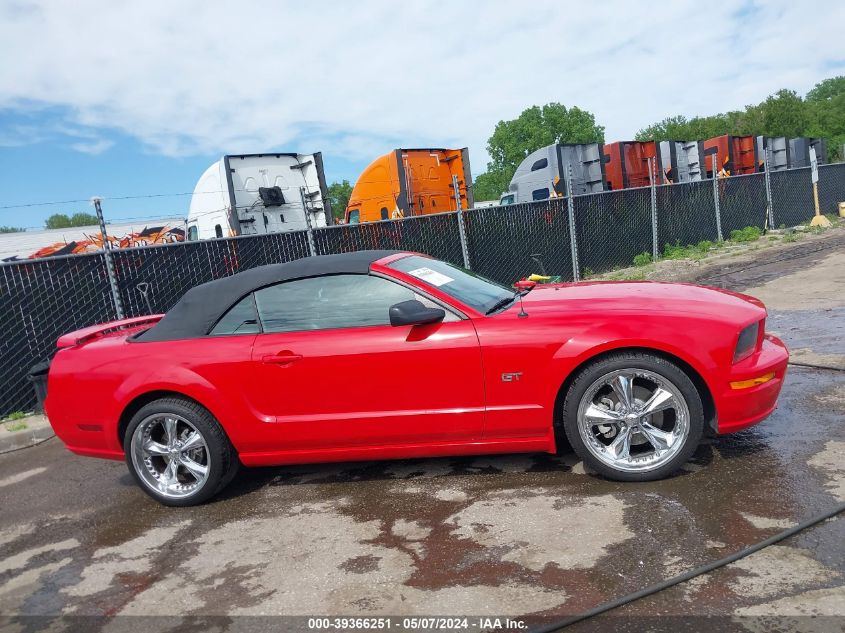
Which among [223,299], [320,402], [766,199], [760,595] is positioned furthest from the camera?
[766,199]

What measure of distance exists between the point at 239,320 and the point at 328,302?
22.9 inches

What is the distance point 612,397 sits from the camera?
3.49 m

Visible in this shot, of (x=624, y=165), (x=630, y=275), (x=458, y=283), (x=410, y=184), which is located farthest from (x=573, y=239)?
(x=458, y=283)

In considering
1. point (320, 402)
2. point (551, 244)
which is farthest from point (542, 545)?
point (551, 244)

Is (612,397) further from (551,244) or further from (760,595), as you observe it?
(551,244)

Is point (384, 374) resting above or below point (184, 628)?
above

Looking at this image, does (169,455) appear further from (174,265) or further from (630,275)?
(630,275)

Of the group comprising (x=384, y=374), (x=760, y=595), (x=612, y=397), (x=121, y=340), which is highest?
(x=121, y=340)

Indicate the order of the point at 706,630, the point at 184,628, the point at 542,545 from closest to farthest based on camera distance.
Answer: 1. the point at 706,630
2. the point at 184,628
3. the point at 542,545

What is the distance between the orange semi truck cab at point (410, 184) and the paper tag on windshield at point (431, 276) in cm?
1018

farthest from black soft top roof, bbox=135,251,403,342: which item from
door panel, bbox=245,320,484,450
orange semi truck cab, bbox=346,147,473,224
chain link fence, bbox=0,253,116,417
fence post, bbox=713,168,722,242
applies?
fence post, bbox=713,168,722,242

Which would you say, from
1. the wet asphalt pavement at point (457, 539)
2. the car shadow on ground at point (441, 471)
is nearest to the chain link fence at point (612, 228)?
the wet asphalt pavement at point (457, 539)

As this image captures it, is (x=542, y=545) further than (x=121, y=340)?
No

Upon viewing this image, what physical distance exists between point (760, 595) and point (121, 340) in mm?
3824
